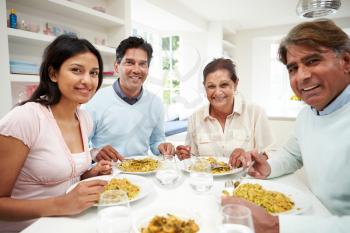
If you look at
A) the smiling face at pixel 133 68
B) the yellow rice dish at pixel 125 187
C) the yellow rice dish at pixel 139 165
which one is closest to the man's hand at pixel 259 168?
the yellow rice dish at pixel 139 165

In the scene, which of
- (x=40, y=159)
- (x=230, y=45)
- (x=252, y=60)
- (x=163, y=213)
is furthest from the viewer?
(x=252, y=60)

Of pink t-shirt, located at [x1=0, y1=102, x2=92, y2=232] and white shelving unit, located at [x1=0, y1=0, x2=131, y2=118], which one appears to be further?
white shelving unit, located at [x1=0, y1=0, x2=131, y2=118]

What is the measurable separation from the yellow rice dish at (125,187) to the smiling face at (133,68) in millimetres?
1164

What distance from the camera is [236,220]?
660 millimetres

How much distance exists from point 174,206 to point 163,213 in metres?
0.06

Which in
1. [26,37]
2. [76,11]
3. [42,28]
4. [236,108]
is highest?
[76,11]

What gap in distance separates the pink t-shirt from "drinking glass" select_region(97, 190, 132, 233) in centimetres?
53

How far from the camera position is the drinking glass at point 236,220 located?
650 mm

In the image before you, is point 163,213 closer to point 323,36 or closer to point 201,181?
point 201,181

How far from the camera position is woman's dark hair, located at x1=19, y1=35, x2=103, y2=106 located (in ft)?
4.45

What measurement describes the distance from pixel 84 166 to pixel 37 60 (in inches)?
72.6

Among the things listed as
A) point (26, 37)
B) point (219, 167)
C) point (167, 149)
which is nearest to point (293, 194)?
point (219, 167)

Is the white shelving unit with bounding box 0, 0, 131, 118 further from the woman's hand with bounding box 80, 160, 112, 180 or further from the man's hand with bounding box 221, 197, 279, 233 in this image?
the man's hand with bounding box 221, 197, 279, 233

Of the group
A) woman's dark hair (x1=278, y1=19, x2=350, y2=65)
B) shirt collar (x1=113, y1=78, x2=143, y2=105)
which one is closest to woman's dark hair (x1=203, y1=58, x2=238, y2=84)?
shirt collar (x1=113, y1=78, x2=143, y2=105)
